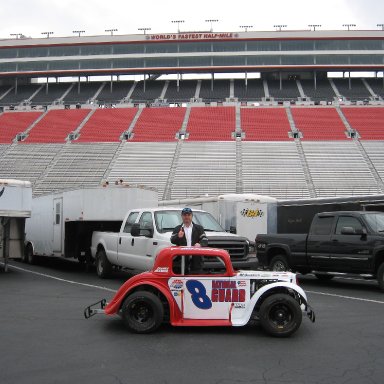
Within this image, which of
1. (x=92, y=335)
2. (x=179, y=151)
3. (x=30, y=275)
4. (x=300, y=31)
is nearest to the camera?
(x=92, y=335)

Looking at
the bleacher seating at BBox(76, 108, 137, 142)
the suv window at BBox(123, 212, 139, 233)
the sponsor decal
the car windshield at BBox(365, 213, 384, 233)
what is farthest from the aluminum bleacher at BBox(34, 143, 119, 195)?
the car windshield at BBox(365, 213, 384, 233)

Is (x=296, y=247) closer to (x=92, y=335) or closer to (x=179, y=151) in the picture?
(x=92, y=335)

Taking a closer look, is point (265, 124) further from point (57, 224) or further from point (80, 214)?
point (80, 214)

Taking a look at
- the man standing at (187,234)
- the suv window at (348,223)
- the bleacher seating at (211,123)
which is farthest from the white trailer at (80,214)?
the bleacher seating at (211,123)

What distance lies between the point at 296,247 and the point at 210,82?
5158 cm

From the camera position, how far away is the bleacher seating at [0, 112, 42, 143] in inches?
1887

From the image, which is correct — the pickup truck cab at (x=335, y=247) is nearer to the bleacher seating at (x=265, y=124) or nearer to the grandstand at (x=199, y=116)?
the grandstand at (x=199, y=116)

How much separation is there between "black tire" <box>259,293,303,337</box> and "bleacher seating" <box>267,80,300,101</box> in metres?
51.7

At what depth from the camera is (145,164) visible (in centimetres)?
4109

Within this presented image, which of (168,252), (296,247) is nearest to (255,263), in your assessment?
(296,247)

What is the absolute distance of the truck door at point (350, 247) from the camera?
11406 millimetres

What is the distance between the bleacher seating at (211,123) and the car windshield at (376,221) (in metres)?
33.4

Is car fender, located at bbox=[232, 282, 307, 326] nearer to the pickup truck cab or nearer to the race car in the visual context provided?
the race car

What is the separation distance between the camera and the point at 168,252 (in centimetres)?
700
